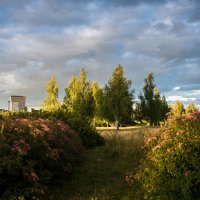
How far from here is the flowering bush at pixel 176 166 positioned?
7500 millimetres

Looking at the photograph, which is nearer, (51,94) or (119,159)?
(119,159)

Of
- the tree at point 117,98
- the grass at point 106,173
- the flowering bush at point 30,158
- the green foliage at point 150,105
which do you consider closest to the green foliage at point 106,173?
the grass at point 106,173

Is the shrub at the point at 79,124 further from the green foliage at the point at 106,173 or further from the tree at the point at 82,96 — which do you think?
the tree at the point at 82,96

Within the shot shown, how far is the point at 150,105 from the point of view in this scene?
55.0m

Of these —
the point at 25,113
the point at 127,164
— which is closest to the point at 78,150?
the point at 127,164

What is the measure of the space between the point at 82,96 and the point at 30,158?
42.5 metres

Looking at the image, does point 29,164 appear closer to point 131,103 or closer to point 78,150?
point 78,150

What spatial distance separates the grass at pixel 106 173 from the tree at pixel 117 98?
3172 cm

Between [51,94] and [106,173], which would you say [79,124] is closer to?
[106,173]

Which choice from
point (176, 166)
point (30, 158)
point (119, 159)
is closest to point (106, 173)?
point (119, 159)

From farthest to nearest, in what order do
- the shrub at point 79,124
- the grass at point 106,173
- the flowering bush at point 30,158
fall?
the shrub at point 79,124, the grass at point 106,173, the flowering bush at point 30,158

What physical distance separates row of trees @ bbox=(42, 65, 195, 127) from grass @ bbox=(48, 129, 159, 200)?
32.0 m

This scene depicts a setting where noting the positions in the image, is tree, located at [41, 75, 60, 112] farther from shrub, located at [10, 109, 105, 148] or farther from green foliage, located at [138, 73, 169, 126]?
shrub, located at [10, 109, 105, 148]

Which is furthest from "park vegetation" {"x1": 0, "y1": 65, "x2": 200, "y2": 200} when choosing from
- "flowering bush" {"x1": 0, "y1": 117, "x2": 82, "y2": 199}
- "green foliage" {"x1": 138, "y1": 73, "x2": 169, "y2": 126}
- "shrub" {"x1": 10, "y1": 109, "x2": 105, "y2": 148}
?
"green foliage" {"x1": 138, "y1": 73, "x2": 169, "y2": 126}
